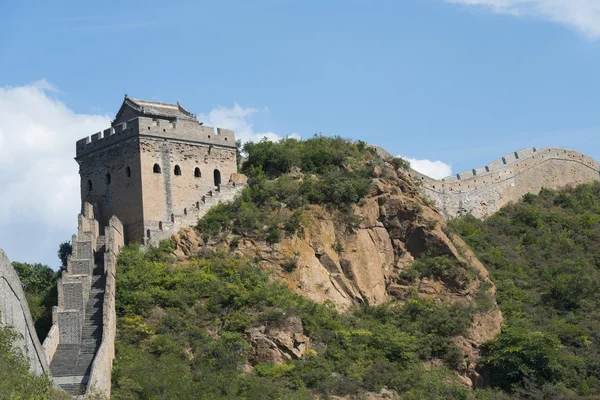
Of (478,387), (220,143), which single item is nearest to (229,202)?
(220,143)

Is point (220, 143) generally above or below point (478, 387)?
above

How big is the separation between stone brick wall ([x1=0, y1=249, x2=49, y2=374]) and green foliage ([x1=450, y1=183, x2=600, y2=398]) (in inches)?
580

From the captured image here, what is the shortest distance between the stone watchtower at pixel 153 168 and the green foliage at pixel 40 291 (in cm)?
262

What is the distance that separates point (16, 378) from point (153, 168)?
59.4ft

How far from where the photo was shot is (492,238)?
169 ft

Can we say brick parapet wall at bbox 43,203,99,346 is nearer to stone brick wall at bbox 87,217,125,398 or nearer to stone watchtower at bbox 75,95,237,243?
stone brick wall at bbox 87,217,125,398

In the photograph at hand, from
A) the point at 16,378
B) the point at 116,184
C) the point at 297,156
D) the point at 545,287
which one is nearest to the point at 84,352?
the point at 116,184

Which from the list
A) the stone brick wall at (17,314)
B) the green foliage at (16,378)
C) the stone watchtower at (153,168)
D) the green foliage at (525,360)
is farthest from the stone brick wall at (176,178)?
the green foliage at (16,378)

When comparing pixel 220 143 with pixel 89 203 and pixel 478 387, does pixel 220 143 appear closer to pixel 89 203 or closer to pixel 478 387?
pixel 89 203

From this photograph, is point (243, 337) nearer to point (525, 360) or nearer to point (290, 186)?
point (290, 186)

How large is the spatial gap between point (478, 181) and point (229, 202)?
15635 millimetres

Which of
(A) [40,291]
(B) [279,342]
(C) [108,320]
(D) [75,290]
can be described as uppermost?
(A) [40,291]

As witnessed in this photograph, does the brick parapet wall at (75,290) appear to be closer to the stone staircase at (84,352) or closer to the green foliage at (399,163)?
the stone staircase at (84,352)

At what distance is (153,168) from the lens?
45.0 metres
